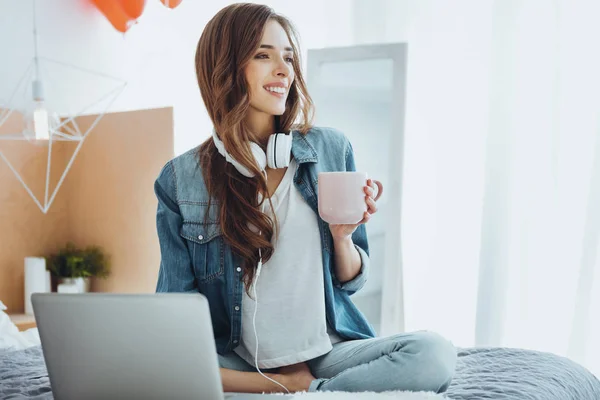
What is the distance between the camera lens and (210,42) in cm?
194

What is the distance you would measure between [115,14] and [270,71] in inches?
71.6

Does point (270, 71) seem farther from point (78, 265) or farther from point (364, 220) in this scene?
point (78, 265)

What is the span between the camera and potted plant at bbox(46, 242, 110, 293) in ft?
11.4

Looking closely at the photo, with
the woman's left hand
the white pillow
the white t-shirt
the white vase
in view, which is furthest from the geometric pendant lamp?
the woman's left hand

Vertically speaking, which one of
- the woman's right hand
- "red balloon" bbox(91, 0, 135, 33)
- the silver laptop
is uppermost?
"red balloon" bbox(91, 0, 135, 33)

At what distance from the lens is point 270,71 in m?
1.92

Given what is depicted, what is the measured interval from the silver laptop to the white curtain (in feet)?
5.81

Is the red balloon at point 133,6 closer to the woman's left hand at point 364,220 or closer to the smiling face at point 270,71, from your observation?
the smiling face at point 270,71

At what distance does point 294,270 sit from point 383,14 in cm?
164

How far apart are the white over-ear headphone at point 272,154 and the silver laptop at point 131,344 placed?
2.49ft

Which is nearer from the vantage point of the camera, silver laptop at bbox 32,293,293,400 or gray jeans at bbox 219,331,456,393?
silver laptop at bbox 32,293,293,400

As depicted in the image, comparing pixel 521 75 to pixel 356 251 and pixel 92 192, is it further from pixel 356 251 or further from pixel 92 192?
pixel 92 192

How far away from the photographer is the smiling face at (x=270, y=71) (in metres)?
1.92

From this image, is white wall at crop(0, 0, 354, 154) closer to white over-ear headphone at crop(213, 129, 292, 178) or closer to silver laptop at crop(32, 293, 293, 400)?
white over-ear headphone at crop(213, 129, 292, 178)
